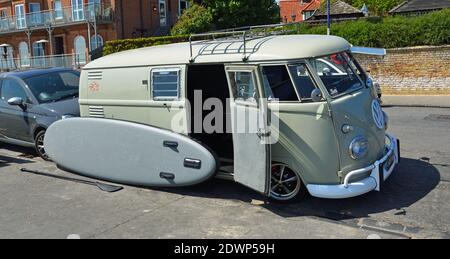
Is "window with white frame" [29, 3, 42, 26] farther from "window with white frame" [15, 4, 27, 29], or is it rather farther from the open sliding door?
the open sliding door

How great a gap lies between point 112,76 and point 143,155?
138 cm

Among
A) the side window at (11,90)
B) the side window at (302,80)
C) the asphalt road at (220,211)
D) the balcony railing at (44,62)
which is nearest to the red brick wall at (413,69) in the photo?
the asphalt road at (220,211)

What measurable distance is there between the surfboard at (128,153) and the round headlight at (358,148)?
5.68ft

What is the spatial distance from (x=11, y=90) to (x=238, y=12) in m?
21.6

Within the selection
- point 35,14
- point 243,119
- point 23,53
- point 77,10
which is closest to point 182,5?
point 77,10

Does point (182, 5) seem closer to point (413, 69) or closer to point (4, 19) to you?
point (4, 19)

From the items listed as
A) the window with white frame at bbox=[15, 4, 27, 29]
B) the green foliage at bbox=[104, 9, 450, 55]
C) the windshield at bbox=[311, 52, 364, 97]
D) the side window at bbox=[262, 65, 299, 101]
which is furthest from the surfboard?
the window with white frame at bbox=[15, 4, 27, 29]

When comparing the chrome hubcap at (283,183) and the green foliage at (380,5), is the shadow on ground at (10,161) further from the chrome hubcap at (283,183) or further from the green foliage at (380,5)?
the green foliage at (380,5)

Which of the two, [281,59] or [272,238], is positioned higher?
[281,59]

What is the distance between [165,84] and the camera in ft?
20.7

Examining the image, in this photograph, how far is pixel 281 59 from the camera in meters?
5.34
